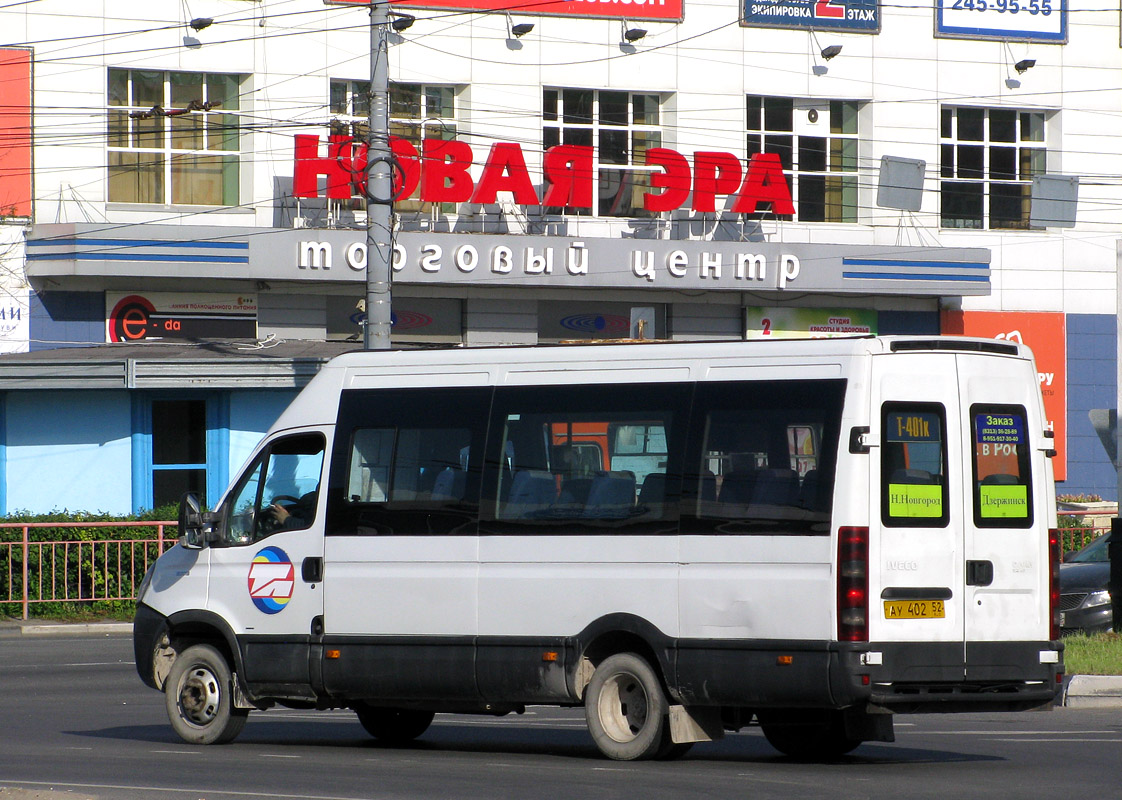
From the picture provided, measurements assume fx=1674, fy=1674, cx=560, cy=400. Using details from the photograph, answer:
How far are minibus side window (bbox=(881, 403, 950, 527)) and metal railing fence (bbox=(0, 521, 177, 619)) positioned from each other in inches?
588

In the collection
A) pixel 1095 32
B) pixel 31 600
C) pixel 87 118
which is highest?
pixel 1095 32

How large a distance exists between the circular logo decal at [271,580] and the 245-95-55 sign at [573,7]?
20.0m

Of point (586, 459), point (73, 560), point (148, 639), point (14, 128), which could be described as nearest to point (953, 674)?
point (586, 459)

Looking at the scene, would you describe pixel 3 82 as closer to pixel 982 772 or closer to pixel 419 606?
pixel 419 606

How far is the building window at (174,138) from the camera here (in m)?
28.5

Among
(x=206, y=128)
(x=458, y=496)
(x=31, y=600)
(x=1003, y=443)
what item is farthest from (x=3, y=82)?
(x=1003, y=443)

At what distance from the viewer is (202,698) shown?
37.1 ft

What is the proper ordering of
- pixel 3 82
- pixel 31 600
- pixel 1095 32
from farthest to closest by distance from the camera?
pixel 1095 32, pixel 3 82, pixel 31 600

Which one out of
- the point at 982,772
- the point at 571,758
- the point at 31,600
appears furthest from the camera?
the point at 31,600

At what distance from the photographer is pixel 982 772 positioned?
9555 mm

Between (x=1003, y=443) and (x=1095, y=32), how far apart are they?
86.3ft

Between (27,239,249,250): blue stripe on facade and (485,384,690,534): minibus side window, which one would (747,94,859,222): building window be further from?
(485,384,690,534): minibus side window

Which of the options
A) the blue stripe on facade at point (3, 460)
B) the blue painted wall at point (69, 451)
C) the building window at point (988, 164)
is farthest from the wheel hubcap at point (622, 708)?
the building window at point (988, 164)

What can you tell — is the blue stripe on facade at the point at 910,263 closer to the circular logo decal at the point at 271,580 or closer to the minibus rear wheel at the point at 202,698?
the circular logo decal at the point at 271,580
